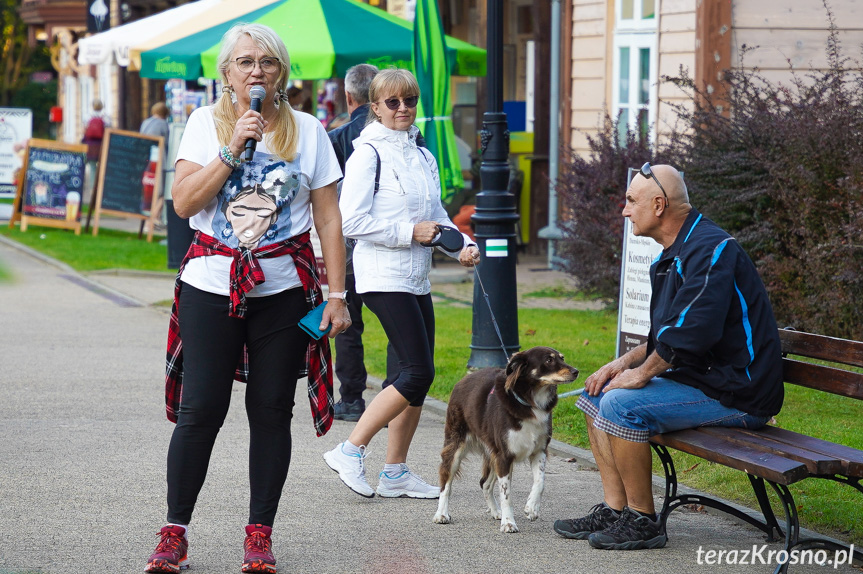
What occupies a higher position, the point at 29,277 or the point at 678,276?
the point at 29,277

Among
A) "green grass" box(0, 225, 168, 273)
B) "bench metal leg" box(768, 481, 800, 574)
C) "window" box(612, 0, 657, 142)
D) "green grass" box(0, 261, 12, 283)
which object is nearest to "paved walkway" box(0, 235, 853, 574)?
"bench metal leg" box(768, 481, 800, 574)

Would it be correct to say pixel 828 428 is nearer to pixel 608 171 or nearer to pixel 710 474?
pixel 710 474

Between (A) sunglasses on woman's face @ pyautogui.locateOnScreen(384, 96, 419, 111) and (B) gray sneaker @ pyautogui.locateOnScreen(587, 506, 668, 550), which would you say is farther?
(A) sunglasses on woman's face @ pyautogui.locateOnScreen(384, 96, 419, 111)

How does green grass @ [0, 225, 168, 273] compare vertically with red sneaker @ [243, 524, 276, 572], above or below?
below

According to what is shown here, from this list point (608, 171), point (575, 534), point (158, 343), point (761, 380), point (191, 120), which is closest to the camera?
point (191, 120)

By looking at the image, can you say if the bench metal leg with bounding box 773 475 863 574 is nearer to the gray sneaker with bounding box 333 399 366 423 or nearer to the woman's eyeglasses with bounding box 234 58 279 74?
the woman's eyeglasses with bounding box 234 58 279 74

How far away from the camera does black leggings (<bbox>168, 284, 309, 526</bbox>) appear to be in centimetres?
407

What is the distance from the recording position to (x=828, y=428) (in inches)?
261

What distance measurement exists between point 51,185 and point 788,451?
55.3ft

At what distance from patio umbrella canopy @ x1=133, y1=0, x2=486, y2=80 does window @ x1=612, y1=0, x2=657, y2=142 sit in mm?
1662

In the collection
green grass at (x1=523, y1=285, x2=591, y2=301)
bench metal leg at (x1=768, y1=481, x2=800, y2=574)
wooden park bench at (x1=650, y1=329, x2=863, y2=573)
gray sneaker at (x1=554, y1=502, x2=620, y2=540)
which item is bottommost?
green grass at (x1=523, y1=285, x2=591, y2=301)

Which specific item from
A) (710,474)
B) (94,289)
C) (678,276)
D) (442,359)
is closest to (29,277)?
(678,276)

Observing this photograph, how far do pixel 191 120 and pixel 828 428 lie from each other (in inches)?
166

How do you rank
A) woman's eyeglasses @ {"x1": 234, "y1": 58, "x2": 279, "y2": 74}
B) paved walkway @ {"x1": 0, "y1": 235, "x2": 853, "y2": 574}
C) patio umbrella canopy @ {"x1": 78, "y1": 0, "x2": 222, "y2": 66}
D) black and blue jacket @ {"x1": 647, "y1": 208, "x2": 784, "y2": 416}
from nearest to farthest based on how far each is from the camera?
woman's eyeglasses @ {"x1": 234, "y1": 58, "x2": 279, "y2": 74}
black and blue jacket @ {"x1": 647, "y1": 208, "x2": 784, "y2": 416}
paved walkway @ {"x1": 0, "y1": 235, "x2": 853, "y2": 574}
patio umbrella canopy @ {"x1": 78, "y1": 0, "x2": 222, "y2": 66}
